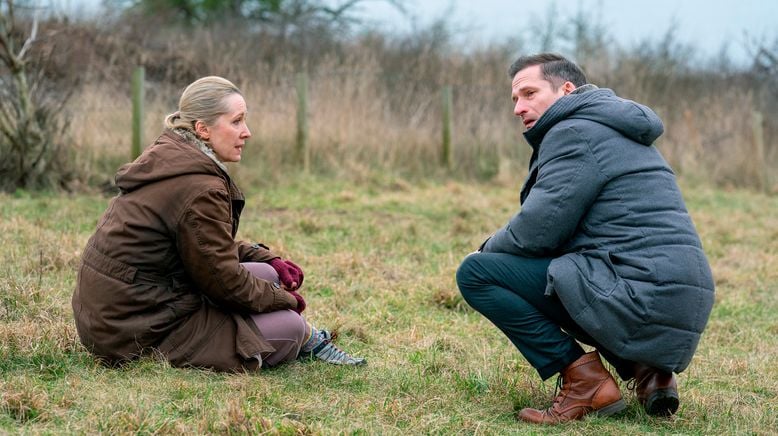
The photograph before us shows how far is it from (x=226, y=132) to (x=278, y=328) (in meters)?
0.95

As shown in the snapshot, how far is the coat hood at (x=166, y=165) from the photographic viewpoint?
3.91 meters

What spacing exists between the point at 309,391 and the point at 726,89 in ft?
56.9

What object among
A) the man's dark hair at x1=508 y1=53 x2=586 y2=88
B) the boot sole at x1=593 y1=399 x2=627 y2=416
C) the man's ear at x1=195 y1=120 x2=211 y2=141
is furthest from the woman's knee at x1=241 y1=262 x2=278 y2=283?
the boot sole at x1=593 y1=399 x2=627 y2=416

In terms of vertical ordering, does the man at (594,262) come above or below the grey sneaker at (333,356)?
above

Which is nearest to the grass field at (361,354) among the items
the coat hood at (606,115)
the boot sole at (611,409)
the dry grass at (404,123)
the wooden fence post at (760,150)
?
the boot sole at (611,409)

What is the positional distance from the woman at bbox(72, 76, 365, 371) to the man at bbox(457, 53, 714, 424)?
1026 millimetres

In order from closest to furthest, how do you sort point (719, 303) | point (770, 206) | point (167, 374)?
point (167, 374)
point (719, 303)
point (770, 206)

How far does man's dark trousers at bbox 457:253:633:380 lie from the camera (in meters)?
3.73

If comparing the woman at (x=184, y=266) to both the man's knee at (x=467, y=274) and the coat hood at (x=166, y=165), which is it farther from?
the man's knee at (x=467, y=274)

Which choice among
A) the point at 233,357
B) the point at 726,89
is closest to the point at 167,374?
the point at 233,357

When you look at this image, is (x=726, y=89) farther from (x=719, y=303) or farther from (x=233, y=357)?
(x=233, y=357)

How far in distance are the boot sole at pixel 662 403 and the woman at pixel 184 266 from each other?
167 cm

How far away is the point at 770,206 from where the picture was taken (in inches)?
504

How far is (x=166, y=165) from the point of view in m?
3.92
